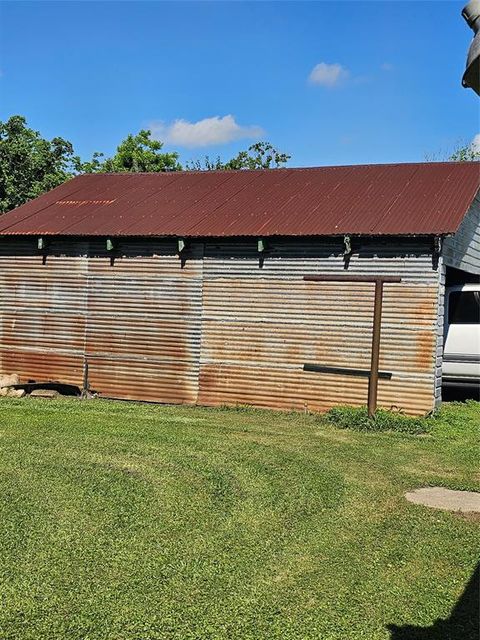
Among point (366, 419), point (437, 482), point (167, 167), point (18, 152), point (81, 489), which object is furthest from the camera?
point (167, 167)

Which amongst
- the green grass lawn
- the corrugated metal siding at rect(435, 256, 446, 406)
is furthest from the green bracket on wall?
the green grass lawn

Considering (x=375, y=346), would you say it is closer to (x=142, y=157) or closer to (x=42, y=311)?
(x=42, y=311)

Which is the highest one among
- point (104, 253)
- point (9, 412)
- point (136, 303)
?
point (104, 253)

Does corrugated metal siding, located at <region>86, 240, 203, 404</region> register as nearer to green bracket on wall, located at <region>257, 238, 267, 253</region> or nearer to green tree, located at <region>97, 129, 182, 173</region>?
green bracket on wall, located at <region>257, 238, 267, 253</region>

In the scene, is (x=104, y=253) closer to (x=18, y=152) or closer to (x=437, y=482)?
(x=437, y=482)

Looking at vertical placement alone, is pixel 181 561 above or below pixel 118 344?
below

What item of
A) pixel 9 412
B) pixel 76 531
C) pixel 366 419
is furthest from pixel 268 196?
pixel 76 531

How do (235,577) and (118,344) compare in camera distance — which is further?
(118,344)

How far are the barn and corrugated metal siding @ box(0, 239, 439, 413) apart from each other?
0.08 feet

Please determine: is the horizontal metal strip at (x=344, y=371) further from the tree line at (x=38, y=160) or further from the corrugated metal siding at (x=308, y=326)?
the tree line at (x=38, y=160)

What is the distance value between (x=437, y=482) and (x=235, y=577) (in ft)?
11.5

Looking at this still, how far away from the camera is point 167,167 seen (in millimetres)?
35656

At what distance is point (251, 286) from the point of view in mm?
13188

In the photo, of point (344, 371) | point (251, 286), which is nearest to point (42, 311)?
point (251, 286)
